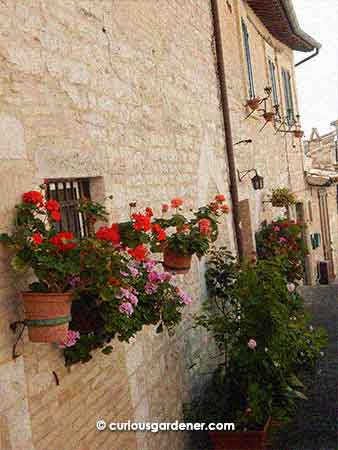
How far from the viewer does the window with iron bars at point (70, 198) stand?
4040 mm

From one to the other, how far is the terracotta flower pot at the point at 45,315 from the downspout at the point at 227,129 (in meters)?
5.51

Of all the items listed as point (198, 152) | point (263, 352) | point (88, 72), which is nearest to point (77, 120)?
point (88, 72)

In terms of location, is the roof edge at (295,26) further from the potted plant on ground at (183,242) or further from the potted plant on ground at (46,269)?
the potted plant on ground at (46,269)

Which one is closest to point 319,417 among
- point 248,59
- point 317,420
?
point 317,420

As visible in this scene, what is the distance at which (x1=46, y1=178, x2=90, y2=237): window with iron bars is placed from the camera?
4.04 metres

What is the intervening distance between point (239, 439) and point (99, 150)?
2.72 m

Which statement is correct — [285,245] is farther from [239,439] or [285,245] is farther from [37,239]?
[37,239]

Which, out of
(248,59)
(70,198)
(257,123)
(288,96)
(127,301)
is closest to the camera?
(127,301)

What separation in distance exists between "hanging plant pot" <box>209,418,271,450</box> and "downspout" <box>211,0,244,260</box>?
11.9 feet

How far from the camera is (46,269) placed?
10.2 feet

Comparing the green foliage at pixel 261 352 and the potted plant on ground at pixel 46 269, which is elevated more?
the potted plant on ground at pixel 46 269

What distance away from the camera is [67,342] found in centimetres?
349

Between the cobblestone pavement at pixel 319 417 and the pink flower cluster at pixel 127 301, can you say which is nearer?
the pink flower cluster at pixel 127 301

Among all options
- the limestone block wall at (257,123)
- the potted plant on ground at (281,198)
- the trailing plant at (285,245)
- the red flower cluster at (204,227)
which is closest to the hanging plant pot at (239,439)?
the red flower cluster at (204,227)
